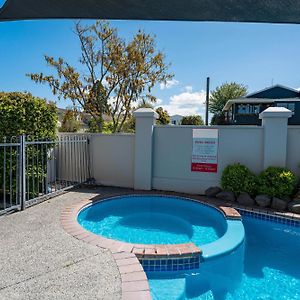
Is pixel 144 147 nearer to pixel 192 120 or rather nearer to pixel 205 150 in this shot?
pixel 205 150

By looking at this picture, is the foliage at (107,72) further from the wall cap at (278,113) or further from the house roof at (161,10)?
the house roof at (161,10)

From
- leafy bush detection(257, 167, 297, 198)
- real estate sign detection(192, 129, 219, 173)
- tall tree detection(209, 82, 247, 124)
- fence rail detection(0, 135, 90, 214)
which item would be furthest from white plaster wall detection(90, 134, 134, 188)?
tall tree detection(209, 82, 247, 124)

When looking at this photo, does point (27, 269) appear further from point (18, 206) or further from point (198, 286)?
point (18, 206)

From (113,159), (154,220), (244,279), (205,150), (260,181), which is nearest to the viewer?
(244,279)

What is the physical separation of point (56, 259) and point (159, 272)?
1.52 m

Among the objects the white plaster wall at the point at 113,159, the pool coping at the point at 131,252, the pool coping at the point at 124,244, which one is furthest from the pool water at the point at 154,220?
the white plaster wall at the point at 113,159

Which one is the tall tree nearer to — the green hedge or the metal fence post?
the green hedge

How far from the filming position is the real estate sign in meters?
7.55

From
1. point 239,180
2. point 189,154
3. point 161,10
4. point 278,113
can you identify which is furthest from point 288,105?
point 161,10

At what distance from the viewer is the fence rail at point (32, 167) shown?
560 centimetres

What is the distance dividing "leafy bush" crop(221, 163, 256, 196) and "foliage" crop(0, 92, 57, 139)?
16.7 feet

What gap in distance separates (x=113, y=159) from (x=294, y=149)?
18.3 ft

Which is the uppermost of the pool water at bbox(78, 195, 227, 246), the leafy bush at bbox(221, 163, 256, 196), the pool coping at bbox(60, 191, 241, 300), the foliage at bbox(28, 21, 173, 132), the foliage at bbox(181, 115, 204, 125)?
the foliage at bbox(28, 21, 173, 132)

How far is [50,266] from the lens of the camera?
3211mm
